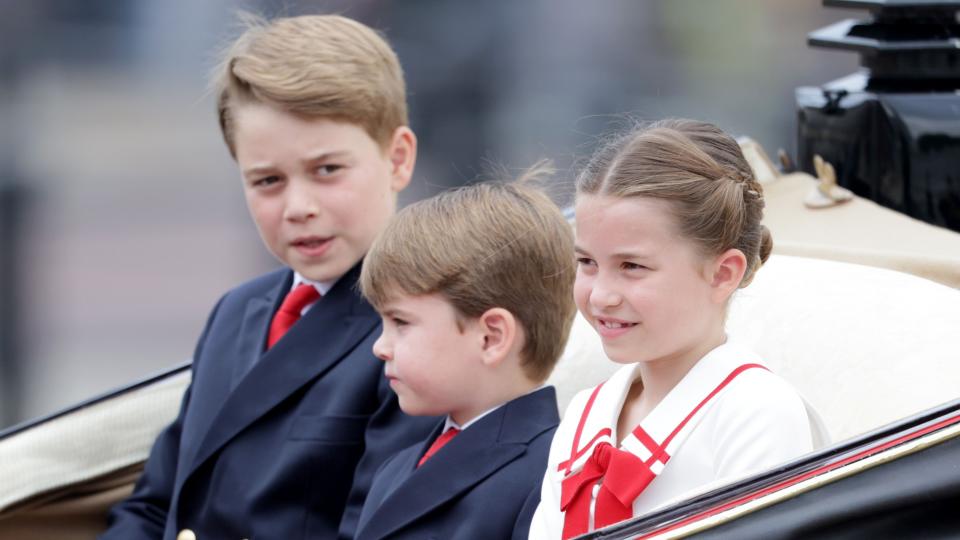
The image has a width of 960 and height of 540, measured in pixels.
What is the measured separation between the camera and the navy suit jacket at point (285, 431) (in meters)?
1.78

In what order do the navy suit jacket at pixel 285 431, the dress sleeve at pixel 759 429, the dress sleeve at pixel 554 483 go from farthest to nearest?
the navy suit jacket at pixel 285 431 < the dress sleeve at pixel 554 483 < the dress sleeve at pixel 759 429

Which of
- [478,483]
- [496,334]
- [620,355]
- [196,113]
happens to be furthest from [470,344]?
[196,113]

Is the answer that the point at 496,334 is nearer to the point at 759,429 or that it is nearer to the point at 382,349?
the point at 382,349

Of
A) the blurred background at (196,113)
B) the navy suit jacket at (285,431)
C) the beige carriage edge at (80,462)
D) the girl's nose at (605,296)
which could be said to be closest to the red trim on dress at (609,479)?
the girl's nose at (605,296)

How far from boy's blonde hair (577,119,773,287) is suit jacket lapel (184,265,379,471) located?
0.57 metres

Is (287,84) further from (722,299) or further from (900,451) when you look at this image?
(900,451)

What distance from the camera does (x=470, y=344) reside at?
1.60 metres

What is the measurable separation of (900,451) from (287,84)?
959 millimetres

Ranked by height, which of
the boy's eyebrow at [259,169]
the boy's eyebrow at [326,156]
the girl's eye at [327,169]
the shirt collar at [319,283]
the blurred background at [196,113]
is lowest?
the blurred background at [196,113]

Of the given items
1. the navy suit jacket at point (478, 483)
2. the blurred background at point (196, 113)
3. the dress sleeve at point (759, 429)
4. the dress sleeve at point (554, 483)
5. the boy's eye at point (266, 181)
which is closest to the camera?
the dress sleeve at point (759, 429)

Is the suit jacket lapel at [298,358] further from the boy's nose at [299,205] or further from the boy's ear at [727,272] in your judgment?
the boy's ear at [727,272]

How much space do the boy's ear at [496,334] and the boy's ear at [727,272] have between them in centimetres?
32

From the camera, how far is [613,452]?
4.32ft

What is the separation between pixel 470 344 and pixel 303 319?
1.13 ft
